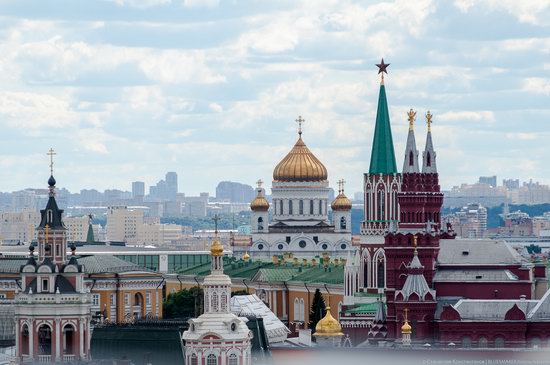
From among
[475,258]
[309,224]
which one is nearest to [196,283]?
[309,224]

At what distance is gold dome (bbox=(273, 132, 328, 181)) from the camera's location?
17662cm

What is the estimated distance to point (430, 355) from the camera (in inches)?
4208

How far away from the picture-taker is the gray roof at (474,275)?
393 feet

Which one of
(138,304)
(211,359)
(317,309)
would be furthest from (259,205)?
(211,359)

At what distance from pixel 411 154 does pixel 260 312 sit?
974 centimetres

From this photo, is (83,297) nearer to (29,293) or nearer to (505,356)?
(29,293)

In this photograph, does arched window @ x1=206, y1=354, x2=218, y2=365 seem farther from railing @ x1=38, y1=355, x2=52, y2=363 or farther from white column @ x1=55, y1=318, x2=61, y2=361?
railing @ x1=38, y1=355, x2=52, y2=363

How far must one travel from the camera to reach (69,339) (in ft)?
298

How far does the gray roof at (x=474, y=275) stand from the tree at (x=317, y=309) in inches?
659

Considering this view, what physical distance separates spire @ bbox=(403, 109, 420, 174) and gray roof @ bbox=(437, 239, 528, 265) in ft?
12.0

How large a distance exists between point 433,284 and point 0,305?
62.5ft

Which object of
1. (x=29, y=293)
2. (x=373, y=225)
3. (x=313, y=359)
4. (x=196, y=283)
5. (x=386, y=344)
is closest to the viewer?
(x=29, y=293)

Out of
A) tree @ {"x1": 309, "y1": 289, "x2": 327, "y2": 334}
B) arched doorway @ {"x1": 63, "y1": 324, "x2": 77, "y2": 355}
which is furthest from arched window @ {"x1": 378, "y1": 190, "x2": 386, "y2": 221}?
arched doorway @ {"x1": 63, "y1": 324, "x2": 77, "y2": 355}

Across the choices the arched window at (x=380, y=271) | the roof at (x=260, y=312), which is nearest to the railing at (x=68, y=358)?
the roof at (x=260, y=312)
